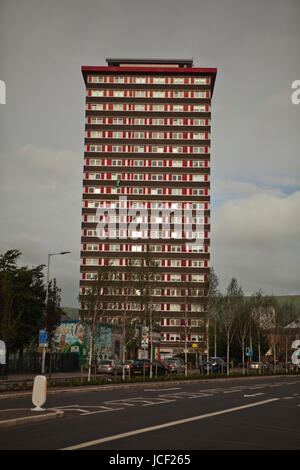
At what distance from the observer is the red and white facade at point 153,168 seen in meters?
116

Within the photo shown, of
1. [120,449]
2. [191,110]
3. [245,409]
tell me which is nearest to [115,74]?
[191,110]

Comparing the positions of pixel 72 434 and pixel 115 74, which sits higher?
pixel 115 74

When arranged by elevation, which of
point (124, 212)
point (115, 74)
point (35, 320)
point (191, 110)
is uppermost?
point (115, 74)

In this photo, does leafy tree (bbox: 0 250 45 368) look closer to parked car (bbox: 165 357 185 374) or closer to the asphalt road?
A: parked car (bbox: 165 357 185 374)

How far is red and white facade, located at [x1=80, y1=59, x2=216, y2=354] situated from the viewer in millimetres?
115500

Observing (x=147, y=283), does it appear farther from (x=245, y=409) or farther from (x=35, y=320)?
(x=245, y=409)

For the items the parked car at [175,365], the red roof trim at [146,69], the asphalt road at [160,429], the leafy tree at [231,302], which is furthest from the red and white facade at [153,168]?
the asphalt road at [160,429]

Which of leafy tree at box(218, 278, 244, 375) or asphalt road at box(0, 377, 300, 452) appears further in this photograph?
leafy tree at box(218, 278, 244, 375)

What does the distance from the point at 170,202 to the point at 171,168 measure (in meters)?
6.90

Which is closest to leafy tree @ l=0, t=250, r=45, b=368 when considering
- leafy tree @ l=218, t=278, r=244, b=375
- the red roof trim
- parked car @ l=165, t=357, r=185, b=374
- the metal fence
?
the metal fence

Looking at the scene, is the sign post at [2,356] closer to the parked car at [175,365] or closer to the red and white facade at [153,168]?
the parked car at [175,365]

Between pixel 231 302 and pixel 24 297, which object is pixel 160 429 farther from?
pixel 231 302

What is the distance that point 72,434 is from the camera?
11.6 meters
